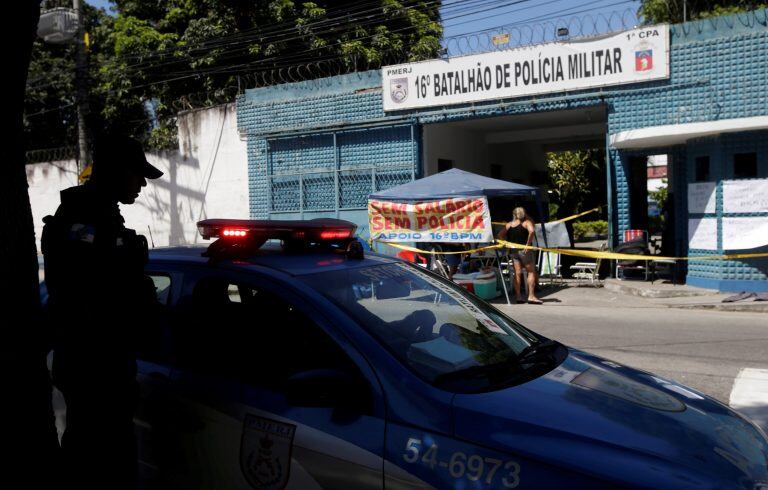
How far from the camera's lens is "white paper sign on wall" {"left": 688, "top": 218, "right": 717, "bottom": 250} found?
1199 cm

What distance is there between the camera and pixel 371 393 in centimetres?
264

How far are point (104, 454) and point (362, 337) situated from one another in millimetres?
1178

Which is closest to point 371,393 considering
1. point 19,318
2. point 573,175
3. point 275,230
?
point 275,230

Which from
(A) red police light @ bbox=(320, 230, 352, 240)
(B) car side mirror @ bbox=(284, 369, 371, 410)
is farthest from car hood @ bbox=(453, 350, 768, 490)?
(A) red police light @ bbox=(320, 230, 352, 240)

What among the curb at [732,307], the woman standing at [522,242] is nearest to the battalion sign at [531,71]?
the woman standing at [522,242]

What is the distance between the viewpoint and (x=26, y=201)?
2.98 metres

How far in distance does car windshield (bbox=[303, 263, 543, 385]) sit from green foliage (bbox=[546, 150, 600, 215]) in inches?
1130

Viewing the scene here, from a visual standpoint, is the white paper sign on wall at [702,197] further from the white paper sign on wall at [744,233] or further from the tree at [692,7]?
the tree at [692,7]

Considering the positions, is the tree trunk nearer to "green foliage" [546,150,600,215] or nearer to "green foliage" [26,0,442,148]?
"green foliage" [26,0,442,148]

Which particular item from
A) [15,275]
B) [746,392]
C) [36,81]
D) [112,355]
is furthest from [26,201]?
[36,81]

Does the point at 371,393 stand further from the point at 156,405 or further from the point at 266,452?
the point at 156,405

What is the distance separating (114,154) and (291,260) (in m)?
0.94

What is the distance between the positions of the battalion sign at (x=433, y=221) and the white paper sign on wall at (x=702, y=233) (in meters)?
3.69

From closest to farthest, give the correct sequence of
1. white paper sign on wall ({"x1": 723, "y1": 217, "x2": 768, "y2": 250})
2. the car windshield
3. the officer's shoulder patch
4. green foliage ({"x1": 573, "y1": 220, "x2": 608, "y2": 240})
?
the officer's shoulder patch → the car windshield → white paper sign on wall ({"x1": 723, "y1": 217, "x2": 768, "y2": 250}) → green foliage ({"x1": 573, "y1": 220, "x2": 608, "y2": 240})
